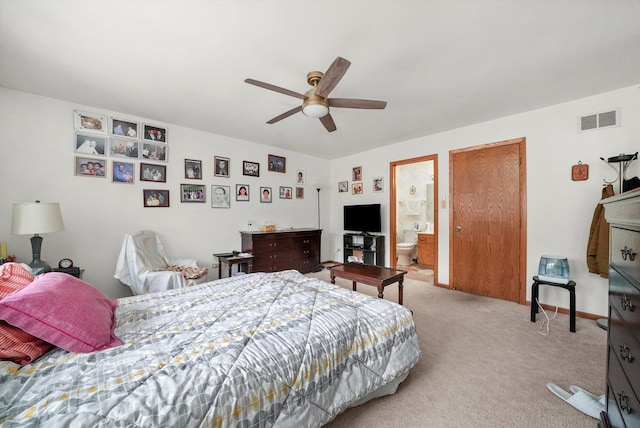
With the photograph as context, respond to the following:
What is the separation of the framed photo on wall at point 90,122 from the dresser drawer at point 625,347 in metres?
4.77

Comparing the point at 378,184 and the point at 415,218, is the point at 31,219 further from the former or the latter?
the point at 415,218

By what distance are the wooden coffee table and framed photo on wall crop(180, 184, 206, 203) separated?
242cm

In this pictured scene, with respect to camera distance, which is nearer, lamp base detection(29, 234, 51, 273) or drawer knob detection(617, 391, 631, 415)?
drawer knob detection(617, 391, 631, 415)

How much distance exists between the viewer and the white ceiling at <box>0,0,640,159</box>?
1652 mm

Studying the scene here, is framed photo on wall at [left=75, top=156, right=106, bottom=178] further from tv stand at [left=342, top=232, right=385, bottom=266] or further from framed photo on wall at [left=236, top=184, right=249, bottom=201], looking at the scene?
tv stand at [left=342, top=232, right=385, bottom=266]

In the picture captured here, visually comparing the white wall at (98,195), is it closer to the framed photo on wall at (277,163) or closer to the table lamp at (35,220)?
the framed photo on wall at (277,163)

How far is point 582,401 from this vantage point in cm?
157

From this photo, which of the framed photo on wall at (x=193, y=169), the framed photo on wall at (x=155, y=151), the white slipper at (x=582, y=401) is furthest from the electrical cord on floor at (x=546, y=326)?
the framed photo on wall at (x=155, y=151)

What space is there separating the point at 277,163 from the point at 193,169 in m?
1.62

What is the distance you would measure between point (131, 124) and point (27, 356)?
3.26 m

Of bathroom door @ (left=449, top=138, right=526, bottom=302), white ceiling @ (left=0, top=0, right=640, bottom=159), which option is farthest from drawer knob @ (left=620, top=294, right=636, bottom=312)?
bathroom door @ (left=449, top=138, right=526, bottom=302)

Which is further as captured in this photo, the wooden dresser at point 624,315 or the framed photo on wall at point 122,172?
the framed photo on wall at point 122,172

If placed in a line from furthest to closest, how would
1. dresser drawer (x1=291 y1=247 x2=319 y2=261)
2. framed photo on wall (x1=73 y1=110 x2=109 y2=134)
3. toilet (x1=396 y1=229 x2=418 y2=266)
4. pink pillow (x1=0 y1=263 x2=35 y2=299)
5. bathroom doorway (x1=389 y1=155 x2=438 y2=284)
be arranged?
toilet (x1=396 y1=229 x2=418 y2=266) → bathroom doorway (x1=389 y1=155 x2=438 y2=284) → dresser drawer (x1=291 y1=247 x2=319 y2=261) → framed photo on wall (x1=73 y1=110 x2=109 y2=134) → pink pillow (x1=0 y1=263 x2=35 y2=299)

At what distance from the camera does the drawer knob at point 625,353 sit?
975 mm
